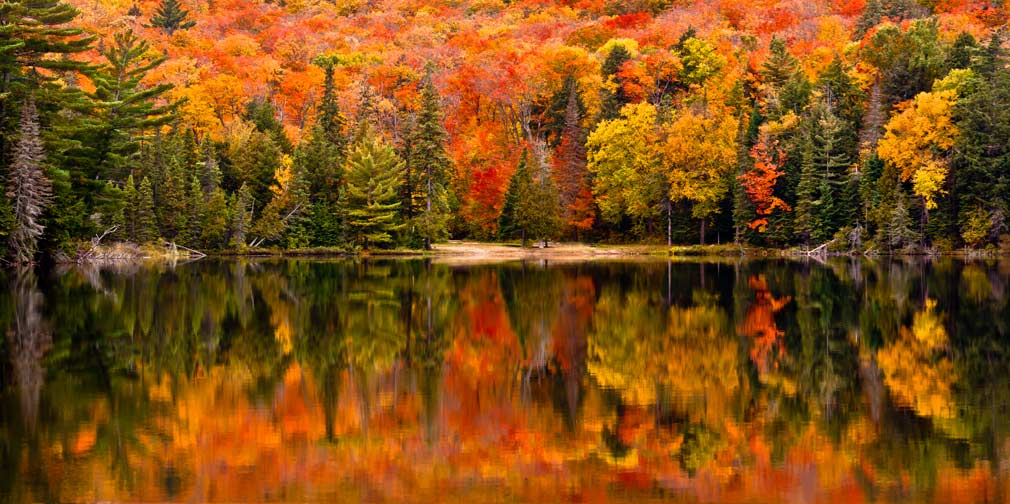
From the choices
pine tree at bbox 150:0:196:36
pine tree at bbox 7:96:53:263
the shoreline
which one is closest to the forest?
pine tree at bbox 7:96:53:263

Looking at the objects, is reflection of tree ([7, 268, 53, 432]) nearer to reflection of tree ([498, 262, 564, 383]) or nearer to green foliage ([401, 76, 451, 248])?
reflection of tree ([498, 262, 564, 383])

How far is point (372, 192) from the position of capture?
7600 centimetres

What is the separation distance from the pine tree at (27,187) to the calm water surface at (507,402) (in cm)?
2345

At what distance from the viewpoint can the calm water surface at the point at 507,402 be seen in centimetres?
1044

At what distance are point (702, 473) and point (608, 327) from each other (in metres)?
13.1

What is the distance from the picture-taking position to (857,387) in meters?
15.6

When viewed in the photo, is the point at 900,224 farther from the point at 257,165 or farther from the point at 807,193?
the point at 257,165

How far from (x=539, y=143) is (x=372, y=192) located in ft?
61.9

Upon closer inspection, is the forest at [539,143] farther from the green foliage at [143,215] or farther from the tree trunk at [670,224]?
the tree trunk at [670,224]

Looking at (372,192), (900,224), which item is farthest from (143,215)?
(900,224)

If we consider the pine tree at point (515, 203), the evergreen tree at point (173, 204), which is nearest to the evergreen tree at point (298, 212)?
the evergreen tree at point (173, 204)

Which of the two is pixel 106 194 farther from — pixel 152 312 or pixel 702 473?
pixel 702 473

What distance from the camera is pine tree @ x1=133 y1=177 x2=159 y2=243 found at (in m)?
68.3

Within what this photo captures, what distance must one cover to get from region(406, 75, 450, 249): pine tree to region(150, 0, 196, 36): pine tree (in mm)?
69649
